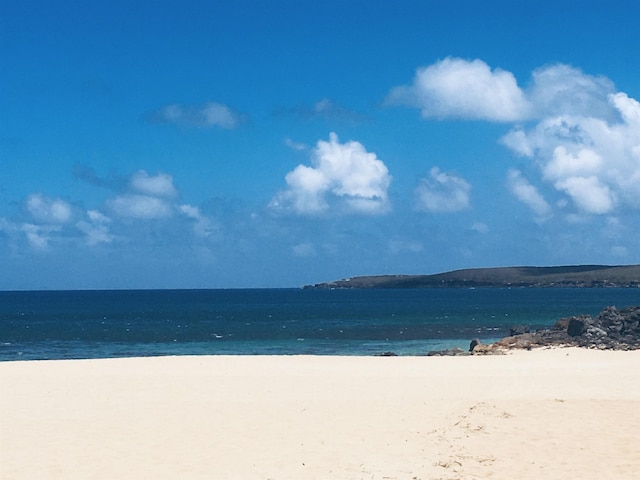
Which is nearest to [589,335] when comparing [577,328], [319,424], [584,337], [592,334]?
[592,334]

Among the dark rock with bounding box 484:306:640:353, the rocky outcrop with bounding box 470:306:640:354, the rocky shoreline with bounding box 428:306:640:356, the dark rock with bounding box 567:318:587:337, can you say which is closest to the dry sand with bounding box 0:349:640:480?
the rocky shoreline with bounding box 428:306:640:356

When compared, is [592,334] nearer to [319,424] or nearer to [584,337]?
[584,337]

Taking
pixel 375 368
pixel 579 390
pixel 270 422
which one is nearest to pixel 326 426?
pixel 270 422

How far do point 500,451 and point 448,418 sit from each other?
3188 mm

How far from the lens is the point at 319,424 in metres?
16.6

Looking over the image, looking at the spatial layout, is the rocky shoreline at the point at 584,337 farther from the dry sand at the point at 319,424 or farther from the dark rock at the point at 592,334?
the dry sand at the point at 319,424

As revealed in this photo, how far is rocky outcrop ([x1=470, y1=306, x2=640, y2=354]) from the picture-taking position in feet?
129

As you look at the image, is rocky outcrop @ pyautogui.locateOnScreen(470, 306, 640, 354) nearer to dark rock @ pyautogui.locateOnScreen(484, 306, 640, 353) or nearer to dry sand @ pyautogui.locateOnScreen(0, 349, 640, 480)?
dark rock @ pyautogui.locateOnScreen(484, 306, 640, 353)

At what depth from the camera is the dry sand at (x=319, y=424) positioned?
12828 mm

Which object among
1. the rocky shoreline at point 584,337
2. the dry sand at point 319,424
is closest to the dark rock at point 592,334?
the rocky shoreline at point 584,337

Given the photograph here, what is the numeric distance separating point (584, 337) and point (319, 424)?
29015mm

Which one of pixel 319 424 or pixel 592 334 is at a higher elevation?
pixel 592 334

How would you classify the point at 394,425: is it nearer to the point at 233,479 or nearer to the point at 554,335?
the point at 233,479

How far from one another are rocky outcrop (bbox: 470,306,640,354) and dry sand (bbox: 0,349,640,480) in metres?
12.3
